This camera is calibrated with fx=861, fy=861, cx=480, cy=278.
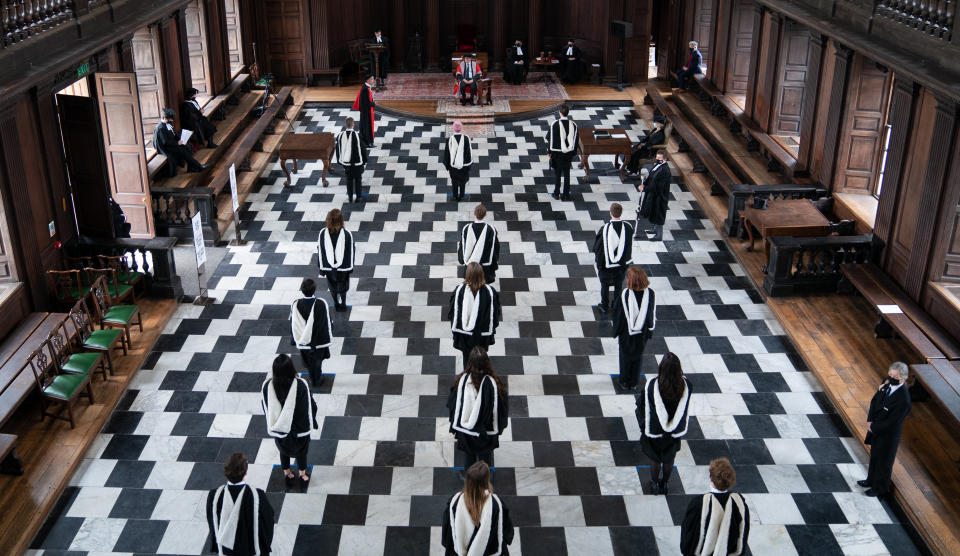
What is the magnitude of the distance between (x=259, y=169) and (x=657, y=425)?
35.6 feet

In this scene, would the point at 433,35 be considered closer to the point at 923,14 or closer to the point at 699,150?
the point at 699,150

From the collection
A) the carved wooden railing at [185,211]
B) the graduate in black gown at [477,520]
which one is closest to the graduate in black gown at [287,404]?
the graduate in black gown at [477,520]

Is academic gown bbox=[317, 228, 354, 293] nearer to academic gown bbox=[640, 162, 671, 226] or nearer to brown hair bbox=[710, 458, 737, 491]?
academic gown bbox=[640, 162, 671, 226]

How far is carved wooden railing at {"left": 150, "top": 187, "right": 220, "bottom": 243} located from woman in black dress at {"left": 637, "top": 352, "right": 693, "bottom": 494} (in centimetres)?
785

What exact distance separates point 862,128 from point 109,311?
10.1 metres

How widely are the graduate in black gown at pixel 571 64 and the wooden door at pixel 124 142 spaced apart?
1331cm

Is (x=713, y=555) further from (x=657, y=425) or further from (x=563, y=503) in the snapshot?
(x=563, y=503)

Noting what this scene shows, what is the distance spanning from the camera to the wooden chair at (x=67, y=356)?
848 cm

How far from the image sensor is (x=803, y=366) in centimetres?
962

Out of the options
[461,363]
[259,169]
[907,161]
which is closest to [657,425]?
[461,363]

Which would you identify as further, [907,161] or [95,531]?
[907,161]

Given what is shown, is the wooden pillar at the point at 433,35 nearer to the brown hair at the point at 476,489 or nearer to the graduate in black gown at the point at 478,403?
the graduate in black gown at the point at 478,403

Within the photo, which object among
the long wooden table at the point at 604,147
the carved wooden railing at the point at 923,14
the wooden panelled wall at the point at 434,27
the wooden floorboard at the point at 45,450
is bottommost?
the wooden floorboard at the point at 45,450

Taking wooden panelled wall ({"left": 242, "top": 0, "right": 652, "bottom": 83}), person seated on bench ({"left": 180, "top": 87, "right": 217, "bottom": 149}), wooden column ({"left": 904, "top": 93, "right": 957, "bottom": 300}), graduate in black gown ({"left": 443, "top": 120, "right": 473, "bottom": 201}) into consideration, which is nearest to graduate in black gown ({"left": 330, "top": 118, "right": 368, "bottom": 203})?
graduate in black gown ({"left": 443, "top": 120, "right": 473, "bottom": 201})
